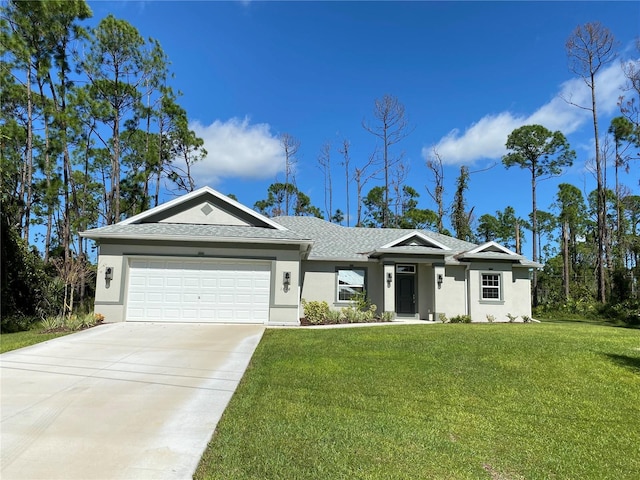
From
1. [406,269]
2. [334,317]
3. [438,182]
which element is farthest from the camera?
[438,182]

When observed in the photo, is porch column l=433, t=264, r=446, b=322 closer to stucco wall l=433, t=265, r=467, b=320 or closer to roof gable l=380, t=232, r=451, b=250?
stucco wall l=433, t=265, r=467, b=320

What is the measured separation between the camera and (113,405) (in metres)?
5.12

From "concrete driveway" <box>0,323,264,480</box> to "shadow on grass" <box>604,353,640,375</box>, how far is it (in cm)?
669

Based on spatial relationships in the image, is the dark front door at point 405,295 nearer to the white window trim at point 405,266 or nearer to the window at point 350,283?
the white window trim at point 405,266

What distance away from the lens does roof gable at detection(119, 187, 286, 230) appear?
15.0m

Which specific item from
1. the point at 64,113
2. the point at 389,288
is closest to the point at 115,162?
the point at 64,113

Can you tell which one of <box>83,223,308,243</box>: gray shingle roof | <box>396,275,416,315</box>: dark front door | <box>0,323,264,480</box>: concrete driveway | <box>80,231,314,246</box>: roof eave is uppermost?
<box>83,223,308,243</box>: gray shingle roof

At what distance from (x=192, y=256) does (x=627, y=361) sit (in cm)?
1178

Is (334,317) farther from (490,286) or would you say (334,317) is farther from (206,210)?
(490,286)

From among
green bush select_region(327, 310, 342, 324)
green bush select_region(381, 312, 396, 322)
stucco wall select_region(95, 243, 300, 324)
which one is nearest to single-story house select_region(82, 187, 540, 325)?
stucco wall select_region(95, 243, 300, 324)

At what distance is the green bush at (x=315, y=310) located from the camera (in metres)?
15.5

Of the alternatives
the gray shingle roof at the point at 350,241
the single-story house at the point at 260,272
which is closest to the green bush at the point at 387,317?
the single-story house at the point at 260,272

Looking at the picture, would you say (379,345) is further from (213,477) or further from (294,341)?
(213,477)

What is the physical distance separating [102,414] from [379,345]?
575 centimetres
